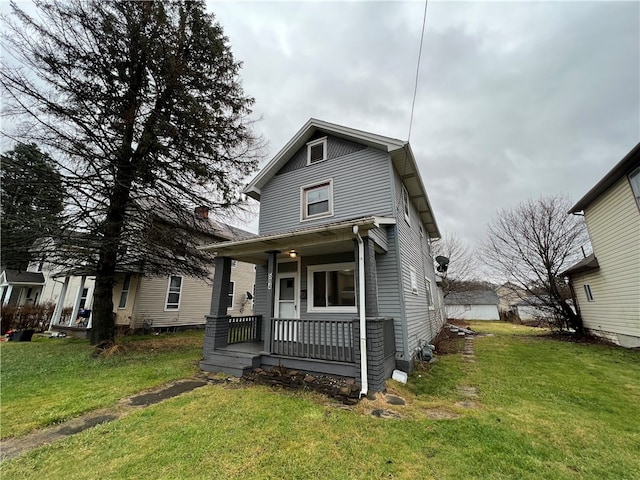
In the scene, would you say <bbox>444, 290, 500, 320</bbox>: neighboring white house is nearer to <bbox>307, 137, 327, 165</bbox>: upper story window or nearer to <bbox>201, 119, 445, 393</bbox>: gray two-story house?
<bbox>201, 119, 445, 393</bbox>: gray two-story house

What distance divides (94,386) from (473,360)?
33.4 feet

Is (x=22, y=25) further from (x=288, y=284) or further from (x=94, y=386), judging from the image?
(x=288, y=284)

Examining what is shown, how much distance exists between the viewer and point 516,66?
862cm

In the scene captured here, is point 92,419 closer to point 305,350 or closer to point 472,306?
point 305,350

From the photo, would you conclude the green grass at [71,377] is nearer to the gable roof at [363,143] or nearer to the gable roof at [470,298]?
the gable roof at [363,143]

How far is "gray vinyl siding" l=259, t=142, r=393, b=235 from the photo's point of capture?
768 centimetres

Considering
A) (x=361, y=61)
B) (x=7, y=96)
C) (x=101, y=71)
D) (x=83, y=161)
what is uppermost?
(x=361, y=61)

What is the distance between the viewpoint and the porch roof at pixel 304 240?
18.3 feet

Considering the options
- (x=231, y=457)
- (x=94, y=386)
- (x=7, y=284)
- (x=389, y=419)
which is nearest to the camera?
(x=231, y=457)

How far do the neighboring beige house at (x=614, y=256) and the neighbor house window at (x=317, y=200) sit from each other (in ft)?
31.4

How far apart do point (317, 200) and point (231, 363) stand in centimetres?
543

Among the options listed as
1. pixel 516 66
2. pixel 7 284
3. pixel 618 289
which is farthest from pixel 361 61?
pixel 7 284

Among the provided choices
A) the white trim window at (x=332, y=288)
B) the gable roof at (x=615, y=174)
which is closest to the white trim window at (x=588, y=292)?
the gable roof at (x=615, y=174)

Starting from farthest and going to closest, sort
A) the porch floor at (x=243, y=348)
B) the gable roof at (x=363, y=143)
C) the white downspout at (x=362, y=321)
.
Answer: the gable roof at (x=363, y=143), the porch floor at (x=243, y=348), the white downspout at (x=362, y=321)
